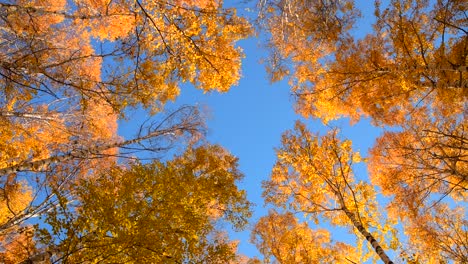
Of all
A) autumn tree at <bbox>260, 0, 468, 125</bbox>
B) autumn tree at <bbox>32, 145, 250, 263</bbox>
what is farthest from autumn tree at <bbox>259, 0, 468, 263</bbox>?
autumn tree at <bbox>32, 145, 250, 263</bbox>

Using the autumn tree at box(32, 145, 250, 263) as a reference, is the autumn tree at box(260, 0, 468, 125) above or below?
above

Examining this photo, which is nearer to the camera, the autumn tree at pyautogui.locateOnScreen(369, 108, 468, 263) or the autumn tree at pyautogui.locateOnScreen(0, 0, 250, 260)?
the autumn tree at pyautogui.locateOnScreen(0, 0, 250, 260)

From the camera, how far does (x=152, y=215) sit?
190 inches

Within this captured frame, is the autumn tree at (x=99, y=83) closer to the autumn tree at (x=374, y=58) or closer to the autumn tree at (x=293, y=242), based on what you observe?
the autumn tree at (x=374, y=58)

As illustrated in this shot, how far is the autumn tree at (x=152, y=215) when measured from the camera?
361cm

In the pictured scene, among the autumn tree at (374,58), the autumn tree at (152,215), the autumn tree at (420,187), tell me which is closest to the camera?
the autumn tree at (152,215)

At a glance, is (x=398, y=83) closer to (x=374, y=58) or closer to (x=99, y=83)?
(x=374, y=58)

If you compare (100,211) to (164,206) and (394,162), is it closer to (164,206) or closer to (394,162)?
(164,206)

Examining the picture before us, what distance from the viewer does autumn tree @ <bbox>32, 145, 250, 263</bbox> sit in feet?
11.9

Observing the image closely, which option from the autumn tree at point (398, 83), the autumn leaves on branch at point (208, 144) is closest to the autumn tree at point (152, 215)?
the autumn leaves on branch at point (208, 144)

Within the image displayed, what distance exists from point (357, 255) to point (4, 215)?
9.58m

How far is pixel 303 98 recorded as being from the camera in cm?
984

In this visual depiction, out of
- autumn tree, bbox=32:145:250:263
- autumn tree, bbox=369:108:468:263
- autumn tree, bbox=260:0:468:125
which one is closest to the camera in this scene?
autumn tree, bbox=32:145:250:263

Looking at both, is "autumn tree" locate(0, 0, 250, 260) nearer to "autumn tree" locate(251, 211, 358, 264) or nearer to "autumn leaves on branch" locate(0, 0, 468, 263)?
"autumn leaves on branch" locate(0, 0, 468, 263)
